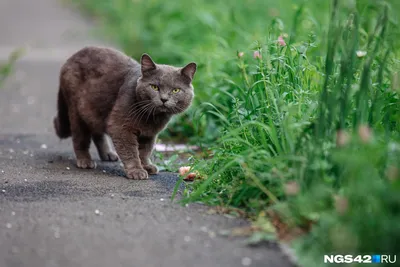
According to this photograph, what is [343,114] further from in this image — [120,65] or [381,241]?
[120,65]

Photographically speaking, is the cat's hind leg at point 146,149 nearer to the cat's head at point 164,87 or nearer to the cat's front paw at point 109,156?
the cat's head at point 164,87

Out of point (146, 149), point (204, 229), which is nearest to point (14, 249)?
point (204, 229)

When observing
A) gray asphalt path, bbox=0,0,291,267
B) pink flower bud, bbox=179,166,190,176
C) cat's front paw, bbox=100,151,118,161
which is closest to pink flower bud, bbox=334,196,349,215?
gray asphalt path, bbox=0,0,291,267

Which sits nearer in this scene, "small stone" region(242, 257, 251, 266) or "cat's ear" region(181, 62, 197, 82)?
"small stone" region(242, 257, 251, 266)

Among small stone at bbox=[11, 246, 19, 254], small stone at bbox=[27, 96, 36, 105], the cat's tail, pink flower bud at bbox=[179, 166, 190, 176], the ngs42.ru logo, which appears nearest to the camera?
the ngs42.ru logo

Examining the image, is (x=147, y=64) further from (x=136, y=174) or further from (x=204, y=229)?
(x=204, y=229)

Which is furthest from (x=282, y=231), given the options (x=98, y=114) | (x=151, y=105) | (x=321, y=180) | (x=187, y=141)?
(x=187, y=141)

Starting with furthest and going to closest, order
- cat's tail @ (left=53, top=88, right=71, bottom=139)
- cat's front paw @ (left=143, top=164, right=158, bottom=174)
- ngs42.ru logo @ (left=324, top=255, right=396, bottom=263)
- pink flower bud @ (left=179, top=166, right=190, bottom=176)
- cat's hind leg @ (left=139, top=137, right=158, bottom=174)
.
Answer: cat's tail @ (left=53, top=88, right=71, bottom=139), cat's hind leg @ (left=139, top=137, right=158, bottom=174), cat's front paw @ (left=143, top=164, right=158, bottom=174), pink flower bud @ (left=179, top=166, right=190, bottom=176), ngs42.ru logo @ (left=324, top=255, right=396, bottom=263)

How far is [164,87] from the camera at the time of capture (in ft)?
15.8

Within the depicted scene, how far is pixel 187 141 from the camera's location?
6.10 meters

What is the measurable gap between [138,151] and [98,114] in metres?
0.43

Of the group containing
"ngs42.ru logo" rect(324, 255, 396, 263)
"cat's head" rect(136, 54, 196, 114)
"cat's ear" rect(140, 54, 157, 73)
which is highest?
"cat's ear" rect(140, 54, 157, 73)

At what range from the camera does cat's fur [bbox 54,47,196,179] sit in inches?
191

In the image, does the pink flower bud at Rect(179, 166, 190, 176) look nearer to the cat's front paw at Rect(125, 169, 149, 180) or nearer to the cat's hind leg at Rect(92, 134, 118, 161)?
the cat's front paw at Rect(125, 169, 149, 180)
